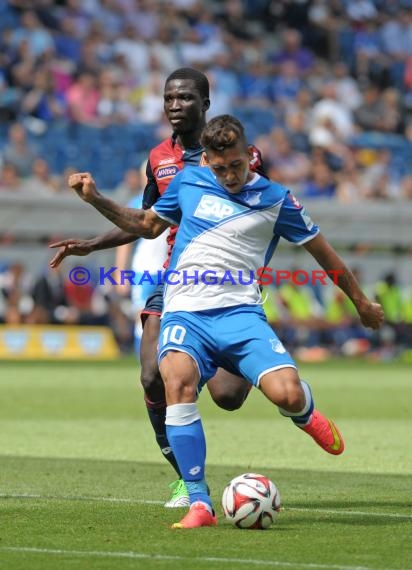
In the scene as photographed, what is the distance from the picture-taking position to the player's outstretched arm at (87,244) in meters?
8.06

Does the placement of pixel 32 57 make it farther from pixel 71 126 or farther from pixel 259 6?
pixel 259 6

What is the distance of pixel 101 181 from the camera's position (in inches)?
1037

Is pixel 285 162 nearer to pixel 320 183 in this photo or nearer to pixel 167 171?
pixel 320 183

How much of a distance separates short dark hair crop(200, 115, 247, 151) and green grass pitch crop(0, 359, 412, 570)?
2097 millimetres

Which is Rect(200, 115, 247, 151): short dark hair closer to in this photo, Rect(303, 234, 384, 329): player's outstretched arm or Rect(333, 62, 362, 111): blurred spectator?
Rect(303, 234, 384, 329): player's outstretched arm

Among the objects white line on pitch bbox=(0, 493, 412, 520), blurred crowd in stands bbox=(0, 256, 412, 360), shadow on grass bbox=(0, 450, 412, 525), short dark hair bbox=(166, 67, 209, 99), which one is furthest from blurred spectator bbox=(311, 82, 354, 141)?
white line on pitch bbox=(0, 493, 412, 520)

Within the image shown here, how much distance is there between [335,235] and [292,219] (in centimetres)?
2107

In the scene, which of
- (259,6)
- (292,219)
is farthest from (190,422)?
(259,6)

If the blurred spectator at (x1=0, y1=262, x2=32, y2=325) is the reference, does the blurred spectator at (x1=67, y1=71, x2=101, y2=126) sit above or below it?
above

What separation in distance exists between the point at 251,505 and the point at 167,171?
7.88 feet

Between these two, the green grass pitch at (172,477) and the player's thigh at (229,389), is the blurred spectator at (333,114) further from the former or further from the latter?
the player's thigh at (229,389)

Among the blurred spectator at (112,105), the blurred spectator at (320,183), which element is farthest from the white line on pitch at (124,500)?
the blurred spectator at (320,183)

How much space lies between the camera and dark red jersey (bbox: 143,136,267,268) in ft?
28.2

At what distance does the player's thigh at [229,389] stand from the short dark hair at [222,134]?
1.56 meters
